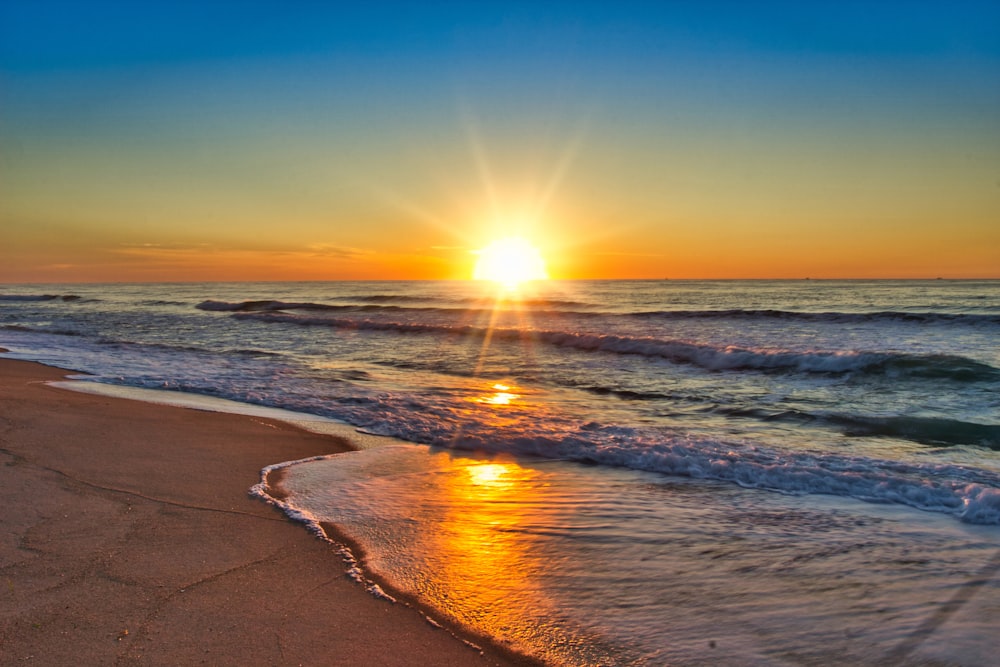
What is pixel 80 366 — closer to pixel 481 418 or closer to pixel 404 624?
pixel 481 418

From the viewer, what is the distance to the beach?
2867 millimetres

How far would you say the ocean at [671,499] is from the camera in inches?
127

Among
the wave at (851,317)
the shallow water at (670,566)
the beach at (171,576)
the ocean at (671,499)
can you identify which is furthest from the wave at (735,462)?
the wave at (851,317)

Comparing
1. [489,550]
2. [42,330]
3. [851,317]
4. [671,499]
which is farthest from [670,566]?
[851,317]

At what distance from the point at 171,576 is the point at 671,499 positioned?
3743 mm

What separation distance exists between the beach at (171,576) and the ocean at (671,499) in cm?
31

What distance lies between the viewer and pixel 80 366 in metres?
13.4

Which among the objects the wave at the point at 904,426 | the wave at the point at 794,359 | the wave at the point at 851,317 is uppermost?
the wave at the point at 851,317

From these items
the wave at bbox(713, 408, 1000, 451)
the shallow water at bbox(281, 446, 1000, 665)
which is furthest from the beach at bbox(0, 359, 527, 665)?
the wave at bbox(713, 408, 1000, 451)

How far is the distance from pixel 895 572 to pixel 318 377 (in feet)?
34.7

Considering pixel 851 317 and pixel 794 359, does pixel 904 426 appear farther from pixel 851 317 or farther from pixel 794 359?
pixel 851 317

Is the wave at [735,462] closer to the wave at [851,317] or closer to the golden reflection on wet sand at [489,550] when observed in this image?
the golden reflection on wet sand at [489,550]

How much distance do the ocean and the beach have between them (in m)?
0.31

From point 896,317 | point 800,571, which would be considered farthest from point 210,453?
point 896,317
